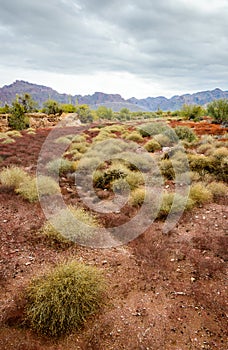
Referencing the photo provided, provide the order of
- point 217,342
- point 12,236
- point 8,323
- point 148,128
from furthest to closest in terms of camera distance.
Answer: point 148,128 → point 12,236 → point 8,323 → point 217,342

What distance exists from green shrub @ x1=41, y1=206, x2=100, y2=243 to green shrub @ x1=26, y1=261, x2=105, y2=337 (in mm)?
1525

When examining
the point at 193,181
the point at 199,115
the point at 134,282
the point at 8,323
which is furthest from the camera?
the point at 199,115

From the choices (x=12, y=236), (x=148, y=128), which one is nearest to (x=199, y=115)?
(x=148, y=128)

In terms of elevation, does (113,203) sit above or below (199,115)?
below

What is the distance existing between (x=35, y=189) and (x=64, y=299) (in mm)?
5220

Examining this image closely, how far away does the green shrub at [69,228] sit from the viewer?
226 inches

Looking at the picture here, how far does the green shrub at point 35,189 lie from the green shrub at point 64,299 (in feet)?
13.7

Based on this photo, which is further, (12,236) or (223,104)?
(223,104)

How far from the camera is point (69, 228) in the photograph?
5832 mm

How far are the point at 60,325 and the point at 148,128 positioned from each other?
20.2 metres

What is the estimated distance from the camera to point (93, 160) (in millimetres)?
12195

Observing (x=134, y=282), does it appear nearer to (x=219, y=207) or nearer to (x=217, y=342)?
(x=217, y=342)

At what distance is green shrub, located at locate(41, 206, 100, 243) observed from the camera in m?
5.73

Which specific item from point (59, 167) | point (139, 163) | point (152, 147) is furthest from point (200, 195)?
point (152, 147)
